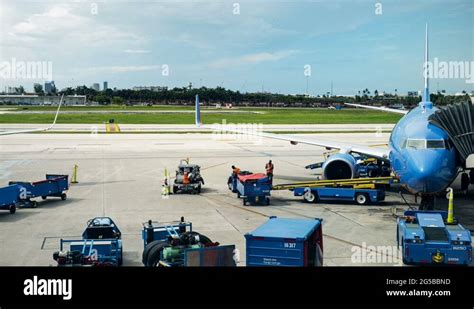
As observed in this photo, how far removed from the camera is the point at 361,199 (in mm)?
29531

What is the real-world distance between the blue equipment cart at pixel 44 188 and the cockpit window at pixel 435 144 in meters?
19.9

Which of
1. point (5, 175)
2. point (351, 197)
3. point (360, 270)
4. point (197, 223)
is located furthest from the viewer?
point (5, 175)

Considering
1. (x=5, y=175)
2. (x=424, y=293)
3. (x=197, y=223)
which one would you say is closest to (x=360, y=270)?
(x=424, y=293)

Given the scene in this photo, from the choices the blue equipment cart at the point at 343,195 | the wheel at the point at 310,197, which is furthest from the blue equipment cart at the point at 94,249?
the blue equipment cart at the point at 343,195

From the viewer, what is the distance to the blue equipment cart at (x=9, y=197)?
2669 cm

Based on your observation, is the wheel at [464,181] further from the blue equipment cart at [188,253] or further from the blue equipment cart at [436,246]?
the blue equipment cart at [188,253]

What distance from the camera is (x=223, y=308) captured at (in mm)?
8430

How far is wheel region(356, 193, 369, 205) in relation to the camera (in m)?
29.5

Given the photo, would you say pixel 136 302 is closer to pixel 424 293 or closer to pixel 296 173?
pixel 424 293

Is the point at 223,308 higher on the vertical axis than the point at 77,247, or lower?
higher

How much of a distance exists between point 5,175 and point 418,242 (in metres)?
32.2

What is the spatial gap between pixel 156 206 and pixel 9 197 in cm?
732

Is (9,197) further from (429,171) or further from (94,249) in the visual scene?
(429,171)

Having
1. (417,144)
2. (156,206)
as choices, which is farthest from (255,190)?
(417,144)
